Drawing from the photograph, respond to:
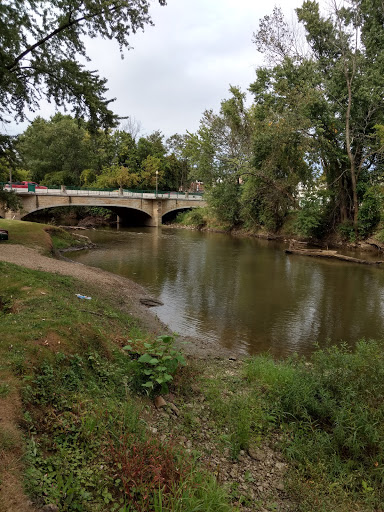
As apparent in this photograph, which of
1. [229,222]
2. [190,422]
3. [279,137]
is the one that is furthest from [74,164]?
[190,422]

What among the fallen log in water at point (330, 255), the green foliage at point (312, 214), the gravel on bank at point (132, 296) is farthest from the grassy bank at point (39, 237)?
the green foliage at point (312, 214)

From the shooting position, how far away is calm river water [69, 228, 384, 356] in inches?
379

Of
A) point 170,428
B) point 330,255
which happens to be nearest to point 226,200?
point 330,255

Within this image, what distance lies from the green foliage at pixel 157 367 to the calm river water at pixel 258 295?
11.4ft

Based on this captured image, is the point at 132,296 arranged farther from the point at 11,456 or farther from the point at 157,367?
the point at 11,456

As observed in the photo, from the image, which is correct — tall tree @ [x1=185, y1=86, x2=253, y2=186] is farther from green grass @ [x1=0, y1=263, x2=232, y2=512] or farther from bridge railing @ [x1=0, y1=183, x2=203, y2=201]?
green grass @ [x1=0, y1=263, x2=232, y2=512]

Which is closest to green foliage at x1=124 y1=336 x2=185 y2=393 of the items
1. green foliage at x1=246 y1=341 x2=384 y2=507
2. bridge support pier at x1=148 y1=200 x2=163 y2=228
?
green foliage at x1=246 y1=341 x2=384 y2=507

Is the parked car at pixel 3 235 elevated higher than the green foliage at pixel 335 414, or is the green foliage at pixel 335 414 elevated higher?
the parked car at pixel 3 235

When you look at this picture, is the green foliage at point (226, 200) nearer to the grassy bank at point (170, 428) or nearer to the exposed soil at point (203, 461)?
the grassy bank at point (170, 428)

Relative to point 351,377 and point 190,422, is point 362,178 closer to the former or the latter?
point 351,377

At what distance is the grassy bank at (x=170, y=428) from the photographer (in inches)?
115

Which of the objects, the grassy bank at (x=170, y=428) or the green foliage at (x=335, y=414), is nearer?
the grassy bank at (x=170, y=428)

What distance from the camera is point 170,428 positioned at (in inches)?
167

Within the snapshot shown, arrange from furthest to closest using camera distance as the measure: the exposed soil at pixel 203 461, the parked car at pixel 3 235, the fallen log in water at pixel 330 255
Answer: the fallen log in water at pixel 330 255, the parked car at pixel 3 235, the exposed soil at pixel 203 461
